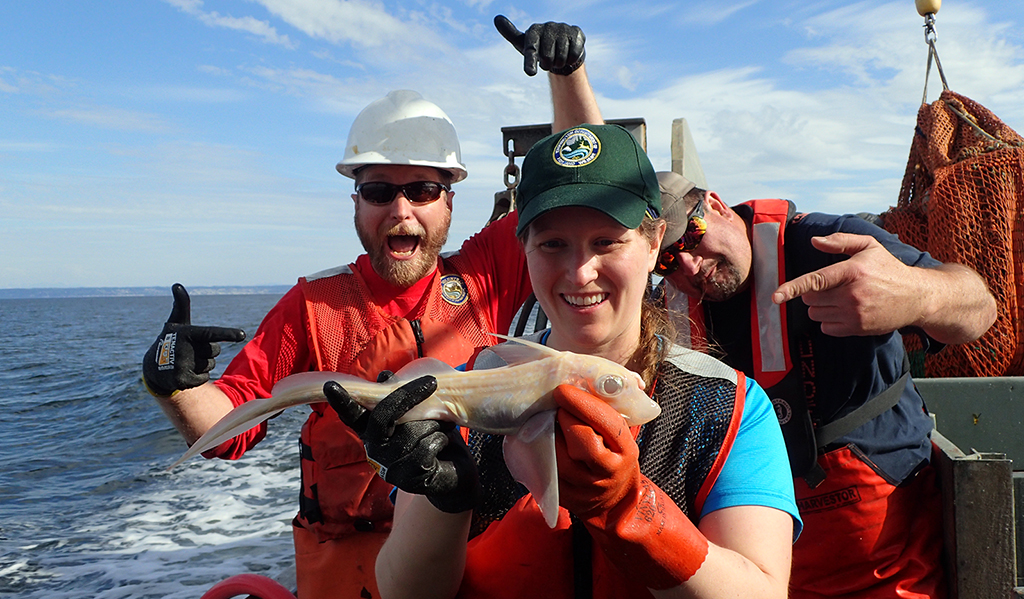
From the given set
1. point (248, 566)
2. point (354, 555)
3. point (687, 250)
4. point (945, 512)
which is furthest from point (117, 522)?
point (945, 512)

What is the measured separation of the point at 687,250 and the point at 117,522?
1156 centimetres

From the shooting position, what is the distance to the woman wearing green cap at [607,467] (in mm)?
2062

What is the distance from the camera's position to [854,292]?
293 centimetres

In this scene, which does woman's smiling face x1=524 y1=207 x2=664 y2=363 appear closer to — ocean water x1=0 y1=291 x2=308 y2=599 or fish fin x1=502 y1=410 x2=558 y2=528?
fish fin x1=502 y1=410 x2=558 y2=528

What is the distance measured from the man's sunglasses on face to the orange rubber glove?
185 cm

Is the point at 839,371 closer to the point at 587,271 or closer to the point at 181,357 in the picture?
the point at 587,271

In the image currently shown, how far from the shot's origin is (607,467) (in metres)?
2.00

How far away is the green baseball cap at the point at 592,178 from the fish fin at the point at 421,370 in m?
0.63

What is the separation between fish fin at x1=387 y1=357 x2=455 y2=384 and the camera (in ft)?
8.63

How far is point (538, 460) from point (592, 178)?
1096 mm

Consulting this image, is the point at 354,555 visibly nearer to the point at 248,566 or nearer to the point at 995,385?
the point at 995,385

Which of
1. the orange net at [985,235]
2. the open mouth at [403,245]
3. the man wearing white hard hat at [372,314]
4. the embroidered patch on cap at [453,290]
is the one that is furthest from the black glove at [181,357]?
the orange net at [985,235]

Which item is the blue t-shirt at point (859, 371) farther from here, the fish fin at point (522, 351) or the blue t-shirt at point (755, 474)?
the fish fin at point (522, 351)

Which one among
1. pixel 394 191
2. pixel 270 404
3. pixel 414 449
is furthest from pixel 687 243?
pixel 270 404
